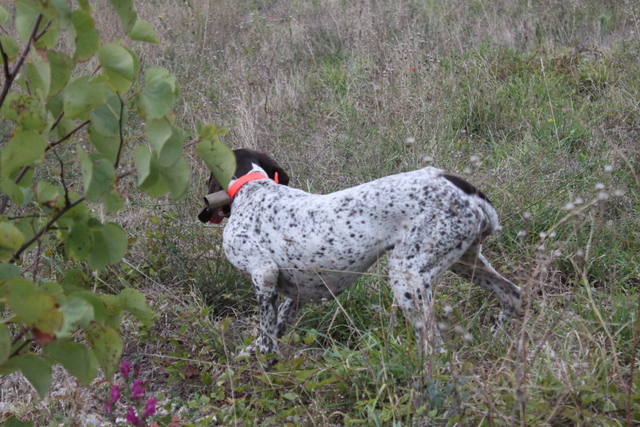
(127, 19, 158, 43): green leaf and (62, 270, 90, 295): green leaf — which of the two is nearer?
(127, 19, 158, 43): green leaf

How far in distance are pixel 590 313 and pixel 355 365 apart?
1048 mm

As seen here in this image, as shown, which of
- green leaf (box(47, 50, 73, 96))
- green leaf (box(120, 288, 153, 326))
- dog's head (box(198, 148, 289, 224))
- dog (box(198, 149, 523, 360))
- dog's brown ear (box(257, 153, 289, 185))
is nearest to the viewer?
green leaf (box(47, 50, 73, 96))

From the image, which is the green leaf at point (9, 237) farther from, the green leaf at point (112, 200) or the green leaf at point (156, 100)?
the green leaf at point (156, 100)

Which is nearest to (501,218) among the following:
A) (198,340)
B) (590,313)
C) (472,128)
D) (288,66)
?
(590,313)

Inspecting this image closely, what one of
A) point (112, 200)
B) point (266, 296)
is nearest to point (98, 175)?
point (112, 200)

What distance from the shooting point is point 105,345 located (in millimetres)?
1520

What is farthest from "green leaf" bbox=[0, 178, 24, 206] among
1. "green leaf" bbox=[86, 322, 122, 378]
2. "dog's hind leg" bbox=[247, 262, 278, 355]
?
"dog's hind leg" bbox=[247, 262, 278, 355]

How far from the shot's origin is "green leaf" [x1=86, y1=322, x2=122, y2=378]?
1.51m

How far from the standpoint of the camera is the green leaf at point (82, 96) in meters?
1.42

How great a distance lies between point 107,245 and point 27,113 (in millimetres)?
347

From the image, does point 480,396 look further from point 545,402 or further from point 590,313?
point 590,313

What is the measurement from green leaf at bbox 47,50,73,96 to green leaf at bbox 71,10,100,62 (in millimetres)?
19

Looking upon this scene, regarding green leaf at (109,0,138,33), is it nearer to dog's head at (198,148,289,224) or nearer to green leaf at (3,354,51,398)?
green leaf at (3,354,51,398)

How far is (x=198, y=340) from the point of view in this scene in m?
3.43
